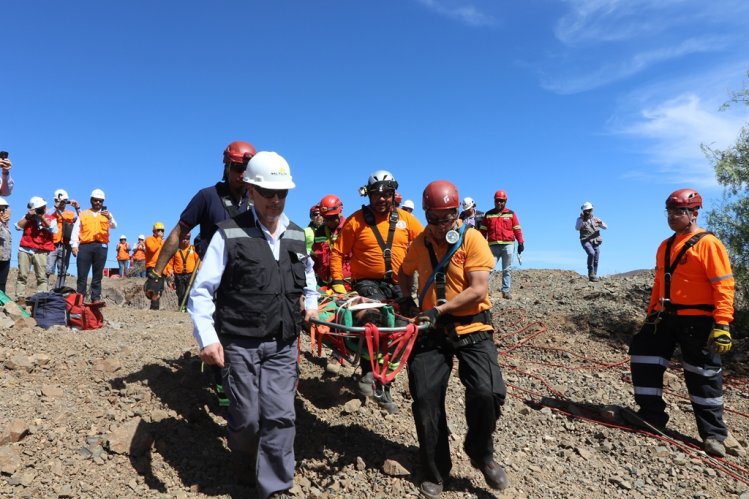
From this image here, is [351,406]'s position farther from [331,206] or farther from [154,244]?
[154,244]

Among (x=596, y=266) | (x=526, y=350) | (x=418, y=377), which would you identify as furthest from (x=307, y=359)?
(x=596, y=266)

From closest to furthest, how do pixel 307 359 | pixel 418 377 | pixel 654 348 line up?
pixel 418 377, pixel 654 348, pixel 307 359

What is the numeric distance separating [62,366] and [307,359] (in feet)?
8.60

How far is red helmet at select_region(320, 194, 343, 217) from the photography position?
7.18 metres

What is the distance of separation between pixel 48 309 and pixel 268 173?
6.18 meters

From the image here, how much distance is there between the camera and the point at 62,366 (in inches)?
213

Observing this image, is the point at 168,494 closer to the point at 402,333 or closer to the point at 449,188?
the point at 402,333

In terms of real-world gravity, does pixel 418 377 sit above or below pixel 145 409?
above

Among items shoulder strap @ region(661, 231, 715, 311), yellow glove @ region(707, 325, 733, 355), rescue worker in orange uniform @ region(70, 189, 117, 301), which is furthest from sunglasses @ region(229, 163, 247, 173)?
rescue worker in orange uniform @ region(70, 189, 117, 301)

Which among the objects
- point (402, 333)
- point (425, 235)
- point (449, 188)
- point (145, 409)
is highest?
point (449, 188)

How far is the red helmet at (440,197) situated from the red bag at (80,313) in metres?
6.46

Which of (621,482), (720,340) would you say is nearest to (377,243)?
(621,482)

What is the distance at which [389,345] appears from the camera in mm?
4074

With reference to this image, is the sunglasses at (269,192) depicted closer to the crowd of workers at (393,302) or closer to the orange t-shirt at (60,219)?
the crowd of workers at (393,302)
